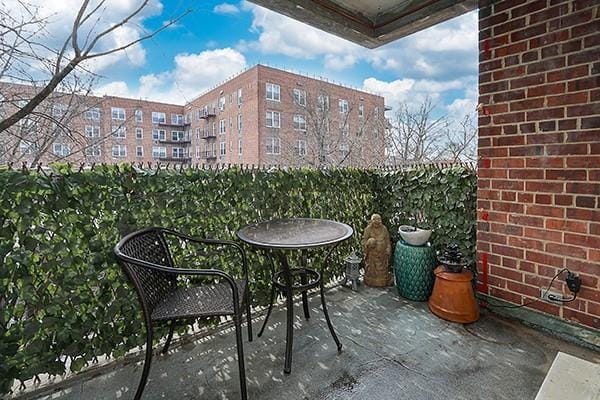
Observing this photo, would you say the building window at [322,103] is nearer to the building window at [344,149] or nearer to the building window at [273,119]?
the building window at [344,149]

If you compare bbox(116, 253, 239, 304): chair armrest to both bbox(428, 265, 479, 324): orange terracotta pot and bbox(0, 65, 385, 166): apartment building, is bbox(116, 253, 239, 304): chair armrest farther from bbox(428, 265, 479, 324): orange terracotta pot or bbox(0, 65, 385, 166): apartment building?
bbox(428, 265, 479, 324): orange terracotta pot

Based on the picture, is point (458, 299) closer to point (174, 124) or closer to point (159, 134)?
point (159, 134)

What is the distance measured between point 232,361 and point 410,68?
949 cm

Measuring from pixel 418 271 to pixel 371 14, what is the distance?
2.55 m

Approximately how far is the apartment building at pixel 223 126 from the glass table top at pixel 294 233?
0.80 m

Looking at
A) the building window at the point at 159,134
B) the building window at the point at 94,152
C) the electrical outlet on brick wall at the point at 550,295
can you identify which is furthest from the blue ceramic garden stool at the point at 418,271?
the building window at the point at 159,134

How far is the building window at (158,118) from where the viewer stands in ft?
53.7

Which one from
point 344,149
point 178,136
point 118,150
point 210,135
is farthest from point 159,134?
point 118,150

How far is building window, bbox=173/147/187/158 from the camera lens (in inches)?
805

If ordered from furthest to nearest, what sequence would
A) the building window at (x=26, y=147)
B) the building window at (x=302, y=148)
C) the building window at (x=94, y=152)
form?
1. the building window at (x=302, y=148)
2. the building window at (x=94, y=152)
3. the building window at (x=26, y=147)

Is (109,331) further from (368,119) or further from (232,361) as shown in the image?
(368,119)

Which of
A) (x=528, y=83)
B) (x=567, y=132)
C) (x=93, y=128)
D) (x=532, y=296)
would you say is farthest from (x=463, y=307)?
(x=93, y=128)

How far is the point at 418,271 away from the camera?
2.82 m

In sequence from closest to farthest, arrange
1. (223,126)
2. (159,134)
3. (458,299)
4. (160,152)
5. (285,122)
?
(458,299) < (285,122) < (159,134) < (160,152) < (223,126)
